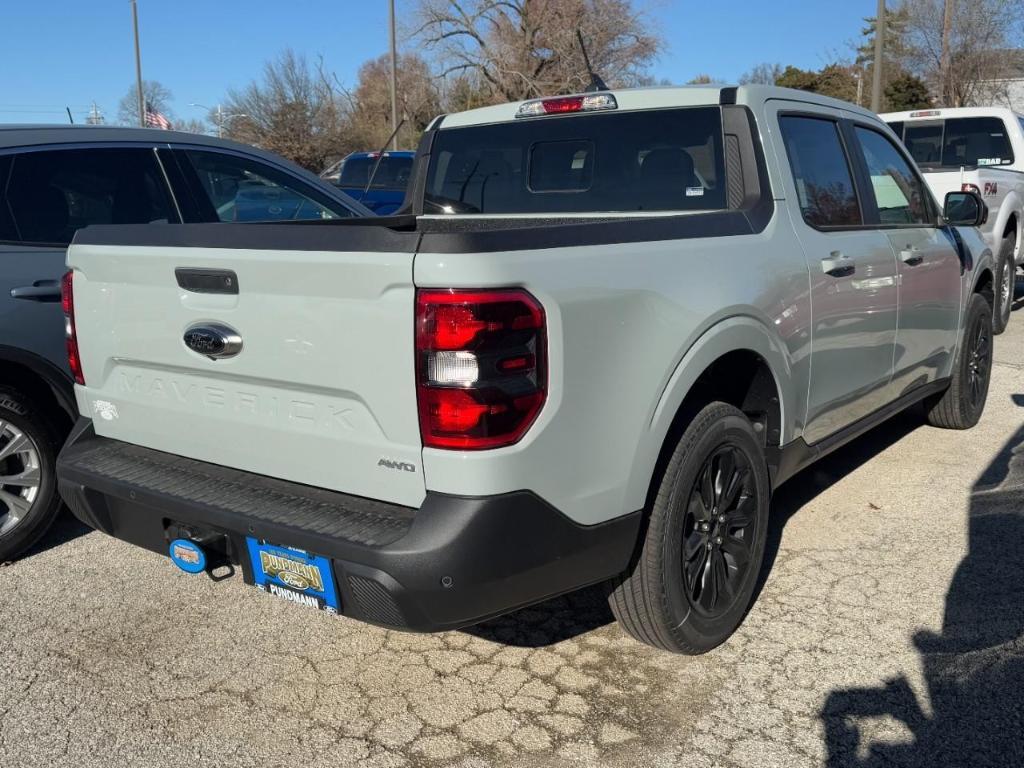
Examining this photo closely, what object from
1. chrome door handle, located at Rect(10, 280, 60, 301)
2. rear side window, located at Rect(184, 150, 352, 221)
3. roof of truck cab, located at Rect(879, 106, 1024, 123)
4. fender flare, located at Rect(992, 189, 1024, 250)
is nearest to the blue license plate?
chrome door handle, located at Rect(10, 280, 60, 301)

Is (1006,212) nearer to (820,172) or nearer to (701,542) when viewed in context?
(820,172)

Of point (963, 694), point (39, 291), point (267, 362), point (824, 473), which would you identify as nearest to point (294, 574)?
point (267, 362)

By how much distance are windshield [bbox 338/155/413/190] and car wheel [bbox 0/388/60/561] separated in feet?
35.2

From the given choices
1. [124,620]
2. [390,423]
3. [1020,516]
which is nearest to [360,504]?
[390,423]

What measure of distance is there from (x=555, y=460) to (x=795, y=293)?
1.45m

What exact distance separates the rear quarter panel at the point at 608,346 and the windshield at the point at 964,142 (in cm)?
849

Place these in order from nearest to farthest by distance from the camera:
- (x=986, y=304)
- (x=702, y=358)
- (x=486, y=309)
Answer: (x=486, y=309) < (x=702, y=358) < (x=986, y=304)

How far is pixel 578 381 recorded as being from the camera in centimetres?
250

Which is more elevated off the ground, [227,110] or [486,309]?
[227,110]

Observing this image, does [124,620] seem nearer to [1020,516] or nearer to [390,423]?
[390,423]

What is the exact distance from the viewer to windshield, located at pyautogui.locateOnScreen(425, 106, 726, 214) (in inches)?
148

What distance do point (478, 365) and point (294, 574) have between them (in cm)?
81

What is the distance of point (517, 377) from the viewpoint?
2.40 meters

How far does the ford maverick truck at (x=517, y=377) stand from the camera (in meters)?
2.40
